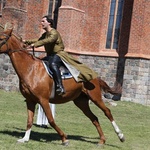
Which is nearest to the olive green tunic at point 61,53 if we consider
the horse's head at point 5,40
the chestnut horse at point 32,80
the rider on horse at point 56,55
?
the rider on horse at point 56,55

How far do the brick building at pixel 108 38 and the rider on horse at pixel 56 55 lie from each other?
10.9 m

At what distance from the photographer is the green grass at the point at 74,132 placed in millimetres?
7629

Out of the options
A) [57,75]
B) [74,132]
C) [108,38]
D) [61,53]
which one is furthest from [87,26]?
[57,75]

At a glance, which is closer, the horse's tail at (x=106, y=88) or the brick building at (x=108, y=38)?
the horse's tail at (x=106, y=88)

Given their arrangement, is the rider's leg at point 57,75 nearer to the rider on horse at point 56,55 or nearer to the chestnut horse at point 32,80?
the rider on horse at point 56,55

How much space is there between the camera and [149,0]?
60.4 ft

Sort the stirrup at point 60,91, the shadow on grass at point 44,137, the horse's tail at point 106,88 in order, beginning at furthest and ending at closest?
the horse's tail at point 106,88
the shadow on grass at point 44,137
the stirrup at point 60,91

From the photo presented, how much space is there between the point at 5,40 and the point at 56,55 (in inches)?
43.7

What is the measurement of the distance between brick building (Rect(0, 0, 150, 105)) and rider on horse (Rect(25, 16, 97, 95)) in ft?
35.6

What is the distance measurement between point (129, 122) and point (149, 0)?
800 centimetres

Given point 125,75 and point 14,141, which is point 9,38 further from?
point 125,75

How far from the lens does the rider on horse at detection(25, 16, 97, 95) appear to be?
7.57 metres

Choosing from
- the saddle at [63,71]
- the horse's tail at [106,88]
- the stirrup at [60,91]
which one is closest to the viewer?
the stirrup at [60,91]

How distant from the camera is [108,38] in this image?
2094cm
